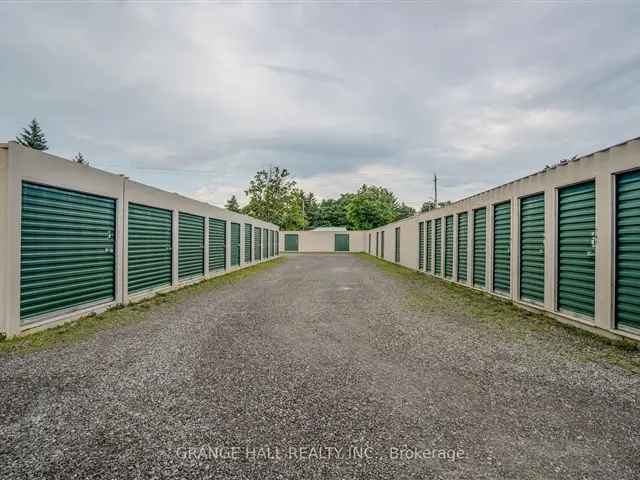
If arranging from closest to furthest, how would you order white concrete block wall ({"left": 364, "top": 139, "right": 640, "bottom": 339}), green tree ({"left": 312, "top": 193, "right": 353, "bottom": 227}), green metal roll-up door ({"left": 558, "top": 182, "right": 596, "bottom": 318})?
white concrete block wall ({"left": 364, "top": 139, "right": 640, "bottom": 339})
green metal roll-up door ({"left": 558, "top": 182, "right": 596, "bottom": 318})
green tree ({"left": 312, "top": 193, "right": 353, "bottom": 227})

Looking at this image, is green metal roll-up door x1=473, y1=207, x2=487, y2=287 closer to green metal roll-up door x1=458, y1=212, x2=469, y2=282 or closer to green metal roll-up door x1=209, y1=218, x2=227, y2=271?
green metal roll-up door x1=458, y1=212, x2=469, y2=282

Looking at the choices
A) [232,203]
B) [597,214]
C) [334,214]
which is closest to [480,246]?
[597,214]

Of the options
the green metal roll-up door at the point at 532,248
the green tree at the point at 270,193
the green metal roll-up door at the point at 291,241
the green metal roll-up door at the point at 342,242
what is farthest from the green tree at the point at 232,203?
the green metal roll-up door at the point at 532,248

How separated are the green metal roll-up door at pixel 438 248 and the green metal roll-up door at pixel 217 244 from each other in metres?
9.06

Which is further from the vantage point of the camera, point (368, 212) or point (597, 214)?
point (368, 212)

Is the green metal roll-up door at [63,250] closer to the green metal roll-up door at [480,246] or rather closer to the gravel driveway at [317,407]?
the gravel driveway at [317,407]

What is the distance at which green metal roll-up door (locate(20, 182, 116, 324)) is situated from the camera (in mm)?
4688

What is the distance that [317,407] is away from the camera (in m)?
2.60

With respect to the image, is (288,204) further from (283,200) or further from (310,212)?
(310,212)

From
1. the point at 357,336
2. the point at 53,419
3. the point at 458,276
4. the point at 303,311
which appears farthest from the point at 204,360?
the point at 458,276

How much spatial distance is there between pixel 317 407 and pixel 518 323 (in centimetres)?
459

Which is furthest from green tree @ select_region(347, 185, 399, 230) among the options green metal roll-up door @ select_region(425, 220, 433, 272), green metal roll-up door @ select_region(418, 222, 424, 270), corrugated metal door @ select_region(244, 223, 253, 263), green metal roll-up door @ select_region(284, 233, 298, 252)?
green metal roll-up door @ select_region(425, 220, 433, 272)

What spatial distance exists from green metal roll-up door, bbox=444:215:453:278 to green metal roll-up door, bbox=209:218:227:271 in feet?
29.7

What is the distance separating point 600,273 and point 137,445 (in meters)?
6.20
